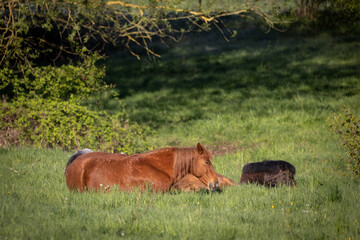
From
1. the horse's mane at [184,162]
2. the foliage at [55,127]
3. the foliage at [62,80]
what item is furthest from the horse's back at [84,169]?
the foliage at [62,80]

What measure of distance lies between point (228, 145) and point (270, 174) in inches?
236

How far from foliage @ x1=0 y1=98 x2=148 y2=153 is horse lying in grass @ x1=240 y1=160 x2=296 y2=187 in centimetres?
437

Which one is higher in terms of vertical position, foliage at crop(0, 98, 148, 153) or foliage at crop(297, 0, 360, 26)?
foliage at crop(297, 0, 360, 26)

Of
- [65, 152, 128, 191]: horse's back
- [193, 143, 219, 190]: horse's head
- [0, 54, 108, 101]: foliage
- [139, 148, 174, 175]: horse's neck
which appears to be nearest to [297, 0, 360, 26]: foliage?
[0, 54, 108, 101]: foliage

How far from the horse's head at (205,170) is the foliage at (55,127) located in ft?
16.1

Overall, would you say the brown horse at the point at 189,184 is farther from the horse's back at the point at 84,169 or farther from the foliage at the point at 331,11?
the foliage at the point at 331,11

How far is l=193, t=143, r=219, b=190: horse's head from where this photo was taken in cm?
712

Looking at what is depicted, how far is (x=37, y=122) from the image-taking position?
1220 cm

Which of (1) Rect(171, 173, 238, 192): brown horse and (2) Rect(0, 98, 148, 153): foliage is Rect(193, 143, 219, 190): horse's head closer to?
(1) Rect(171, 173, 238, 192): brown horse

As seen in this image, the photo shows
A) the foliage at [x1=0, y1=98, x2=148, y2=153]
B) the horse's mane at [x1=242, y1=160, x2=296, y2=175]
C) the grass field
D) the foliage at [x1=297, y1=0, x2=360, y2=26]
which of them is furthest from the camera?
the foliage at [x1=297, y1=0, x2=360, y2=26]

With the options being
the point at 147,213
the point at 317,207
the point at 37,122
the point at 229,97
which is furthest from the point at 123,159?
the point at 229,97

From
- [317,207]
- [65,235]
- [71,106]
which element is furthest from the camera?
[71,106]

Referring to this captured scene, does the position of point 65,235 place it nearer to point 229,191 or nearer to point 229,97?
point 229,191

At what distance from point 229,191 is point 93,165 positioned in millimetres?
2300
